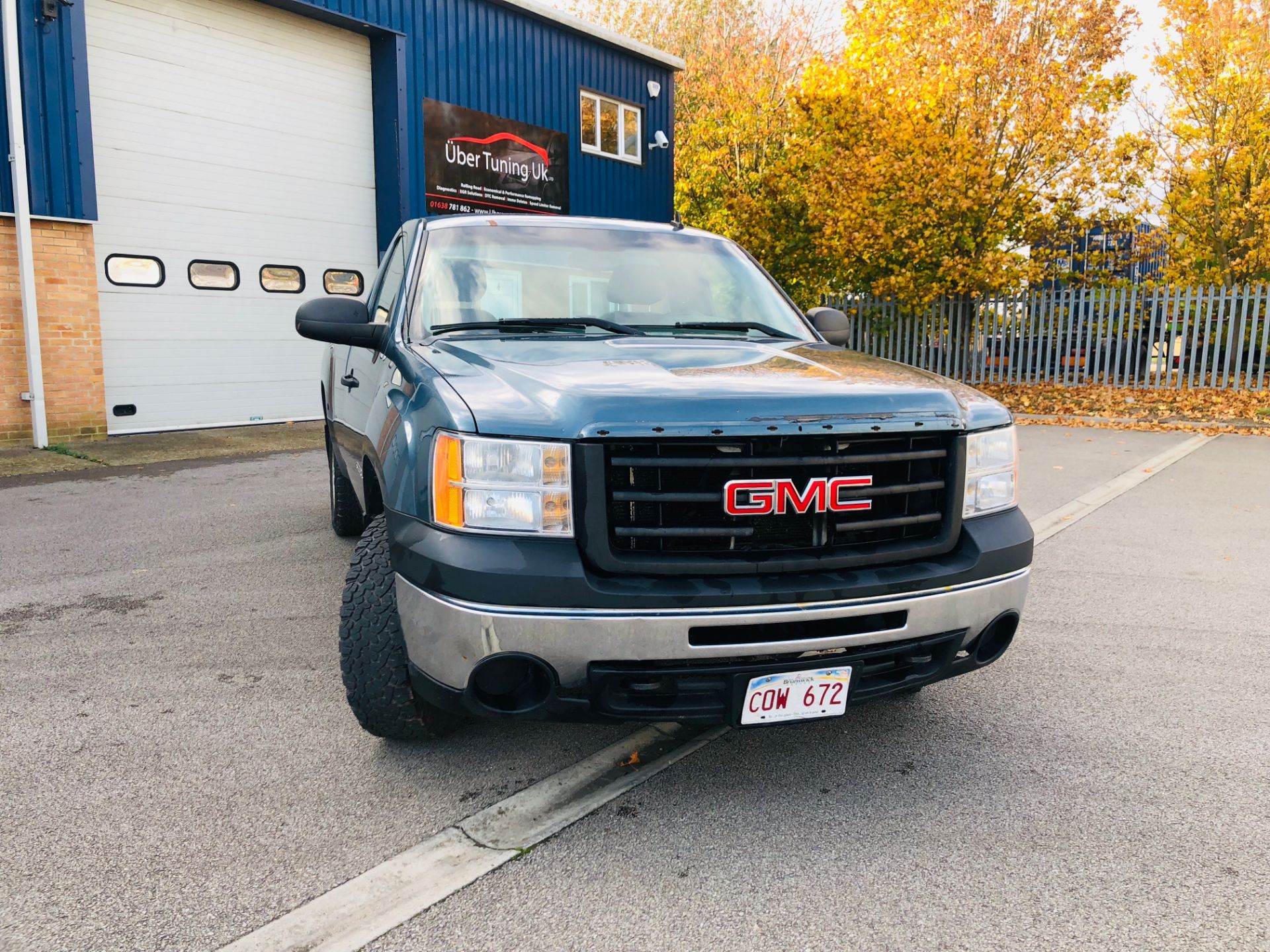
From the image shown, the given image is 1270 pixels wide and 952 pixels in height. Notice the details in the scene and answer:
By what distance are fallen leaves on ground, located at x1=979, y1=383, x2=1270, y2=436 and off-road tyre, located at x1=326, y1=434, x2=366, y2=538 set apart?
38.5 feet

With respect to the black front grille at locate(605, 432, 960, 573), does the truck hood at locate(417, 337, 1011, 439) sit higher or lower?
higher

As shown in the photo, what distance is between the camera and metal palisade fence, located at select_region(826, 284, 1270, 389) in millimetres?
15289

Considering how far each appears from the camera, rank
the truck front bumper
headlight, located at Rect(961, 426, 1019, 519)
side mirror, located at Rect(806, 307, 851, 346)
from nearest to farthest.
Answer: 1. the truck front bumper
2. headlight, located at Rect(961, 426, 1019, 519)
3. side mirror, located at Rect(806, 307, 851, 346)

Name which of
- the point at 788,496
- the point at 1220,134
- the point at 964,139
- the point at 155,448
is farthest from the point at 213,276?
the point at 1220,134

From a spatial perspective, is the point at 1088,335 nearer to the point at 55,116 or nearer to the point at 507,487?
the point at 55,116

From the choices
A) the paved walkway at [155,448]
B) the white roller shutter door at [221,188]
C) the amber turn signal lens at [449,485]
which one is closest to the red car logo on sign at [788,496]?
the amber turn signal lens at [449,485]

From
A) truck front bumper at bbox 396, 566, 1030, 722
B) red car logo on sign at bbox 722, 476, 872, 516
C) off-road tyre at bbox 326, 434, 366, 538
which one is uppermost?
red car logo on sign at bbox 722, 476, 872, 516

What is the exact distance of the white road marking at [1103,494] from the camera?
21.6ft

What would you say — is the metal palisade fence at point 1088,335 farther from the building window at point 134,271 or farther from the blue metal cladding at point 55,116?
the blue metal cladding at point 55,116

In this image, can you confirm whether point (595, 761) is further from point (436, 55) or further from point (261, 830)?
point (436, 55)

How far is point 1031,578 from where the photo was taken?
525cm

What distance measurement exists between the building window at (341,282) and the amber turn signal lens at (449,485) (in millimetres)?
11877

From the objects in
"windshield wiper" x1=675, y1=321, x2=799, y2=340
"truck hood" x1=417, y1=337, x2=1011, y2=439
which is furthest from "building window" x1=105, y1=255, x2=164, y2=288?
"windshield wiper" x1=675, y1=321, x2=799, y2=340

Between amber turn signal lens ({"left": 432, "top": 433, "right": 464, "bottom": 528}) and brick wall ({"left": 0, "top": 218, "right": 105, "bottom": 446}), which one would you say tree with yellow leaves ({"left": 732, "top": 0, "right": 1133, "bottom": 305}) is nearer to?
brick wall ({"left": 0, "top": 218, "right": 105, "bottom": 446})
